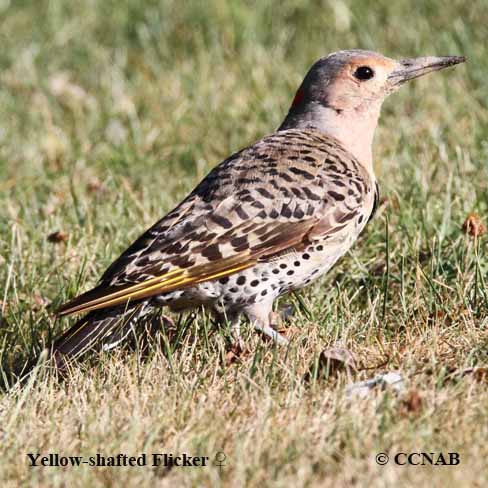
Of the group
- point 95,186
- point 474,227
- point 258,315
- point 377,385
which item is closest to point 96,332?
point 258,315

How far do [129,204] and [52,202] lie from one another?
1.97 feet

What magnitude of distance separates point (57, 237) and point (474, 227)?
90.7 inches

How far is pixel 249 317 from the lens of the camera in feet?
16.6

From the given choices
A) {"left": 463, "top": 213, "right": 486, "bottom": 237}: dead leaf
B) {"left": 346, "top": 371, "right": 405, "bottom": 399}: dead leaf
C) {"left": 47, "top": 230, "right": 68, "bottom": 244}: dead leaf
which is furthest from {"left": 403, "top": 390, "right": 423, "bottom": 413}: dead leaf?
→ {"left": 47, "top": 230, "right": 68, "bottom": 244}: dead leaf

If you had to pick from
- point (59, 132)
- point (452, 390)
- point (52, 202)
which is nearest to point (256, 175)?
point (452, 390)

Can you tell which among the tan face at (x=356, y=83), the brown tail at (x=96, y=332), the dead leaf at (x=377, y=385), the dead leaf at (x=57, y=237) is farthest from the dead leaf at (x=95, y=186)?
the dead leaf at (x=377, y=385)

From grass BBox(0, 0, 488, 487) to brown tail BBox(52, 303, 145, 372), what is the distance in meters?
0.09

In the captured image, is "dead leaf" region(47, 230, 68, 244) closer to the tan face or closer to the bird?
the bird

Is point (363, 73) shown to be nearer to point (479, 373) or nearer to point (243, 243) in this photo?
point (243, 243)

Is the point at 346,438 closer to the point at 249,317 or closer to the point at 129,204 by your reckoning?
the point at 249,317

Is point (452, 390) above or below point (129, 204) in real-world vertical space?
below

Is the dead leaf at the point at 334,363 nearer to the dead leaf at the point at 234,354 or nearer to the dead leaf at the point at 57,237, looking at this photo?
the dead leaf at the point at 234,354

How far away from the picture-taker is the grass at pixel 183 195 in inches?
151

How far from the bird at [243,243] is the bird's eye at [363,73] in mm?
396
